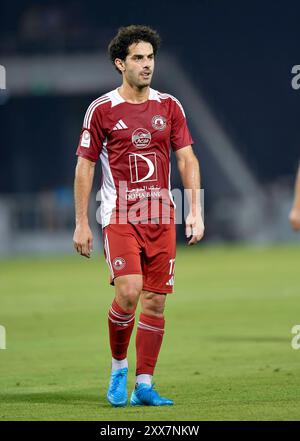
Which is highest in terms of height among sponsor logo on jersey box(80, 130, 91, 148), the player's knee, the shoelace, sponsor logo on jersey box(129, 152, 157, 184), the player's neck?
the player's neck

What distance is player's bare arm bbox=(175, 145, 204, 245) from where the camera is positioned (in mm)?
8922

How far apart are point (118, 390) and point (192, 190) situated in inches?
60.3

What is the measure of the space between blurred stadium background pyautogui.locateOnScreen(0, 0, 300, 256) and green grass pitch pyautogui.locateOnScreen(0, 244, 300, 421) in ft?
49.4

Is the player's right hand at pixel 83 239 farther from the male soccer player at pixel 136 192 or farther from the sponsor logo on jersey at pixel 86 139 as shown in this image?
the sponsor logo on jersey at pixel 86 139

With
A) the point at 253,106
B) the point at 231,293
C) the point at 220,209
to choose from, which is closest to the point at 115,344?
the point at 231,293

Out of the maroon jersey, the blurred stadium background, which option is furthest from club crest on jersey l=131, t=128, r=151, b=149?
the blurred stadium background

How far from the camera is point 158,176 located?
9.02 meters

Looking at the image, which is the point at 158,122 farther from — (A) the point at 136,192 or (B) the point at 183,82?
(B) the point at 183,82

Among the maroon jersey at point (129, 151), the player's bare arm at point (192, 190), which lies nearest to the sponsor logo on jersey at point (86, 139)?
the maroon jersey at point (129, 151)

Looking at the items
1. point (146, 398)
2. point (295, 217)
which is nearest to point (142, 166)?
point (146, 398)

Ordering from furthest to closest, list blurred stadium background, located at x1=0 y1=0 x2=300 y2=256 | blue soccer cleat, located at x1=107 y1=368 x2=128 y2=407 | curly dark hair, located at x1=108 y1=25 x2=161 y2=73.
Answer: blurred stadium background, located at x1=0 y1=0 x2=300 y2=256 → curly dark hair, located at x1=108 y1=25 x2=161 y2=73 → blue soccer cleat, located at x1=107 y1=368 x2=128 y2=407

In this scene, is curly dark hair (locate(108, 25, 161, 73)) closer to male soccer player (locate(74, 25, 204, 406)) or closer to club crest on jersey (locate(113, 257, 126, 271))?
male soccer player (locate(74, 25, 204, 406))

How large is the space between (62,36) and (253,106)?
6.73m

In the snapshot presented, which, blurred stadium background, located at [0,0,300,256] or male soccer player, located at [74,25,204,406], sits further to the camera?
blurred stadium background, located at [0,0,300,256]
